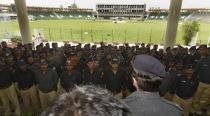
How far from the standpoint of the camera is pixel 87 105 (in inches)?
58.3

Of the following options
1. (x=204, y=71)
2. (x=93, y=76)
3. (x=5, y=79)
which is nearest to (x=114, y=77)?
(x=93, y=76)

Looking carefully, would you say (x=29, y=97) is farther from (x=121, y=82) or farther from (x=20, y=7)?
(x=20, y=7)

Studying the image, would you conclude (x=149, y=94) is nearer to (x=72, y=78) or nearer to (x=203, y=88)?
(x=72, y=78)

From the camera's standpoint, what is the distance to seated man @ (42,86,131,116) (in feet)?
4.80

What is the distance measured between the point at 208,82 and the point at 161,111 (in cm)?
684

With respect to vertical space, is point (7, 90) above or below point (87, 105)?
below

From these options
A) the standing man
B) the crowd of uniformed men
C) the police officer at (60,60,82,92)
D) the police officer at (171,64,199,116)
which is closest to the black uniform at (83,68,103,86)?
the crowd of uniformed men

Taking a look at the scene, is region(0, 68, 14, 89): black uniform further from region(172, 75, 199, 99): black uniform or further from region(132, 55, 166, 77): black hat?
region(132, 55, 166, 77): black hat

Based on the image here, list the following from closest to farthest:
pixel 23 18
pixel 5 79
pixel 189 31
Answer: pixel 5 79, pixel 23 18, pixel 189 31

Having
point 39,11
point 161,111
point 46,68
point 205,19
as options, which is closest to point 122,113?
point 161,111

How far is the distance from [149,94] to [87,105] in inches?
49.0

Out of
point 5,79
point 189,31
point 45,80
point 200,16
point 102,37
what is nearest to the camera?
point 45,80

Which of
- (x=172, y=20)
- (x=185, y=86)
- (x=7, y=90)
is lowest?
(x=7, y=90)

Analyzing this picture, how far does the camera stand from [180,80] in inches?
311
